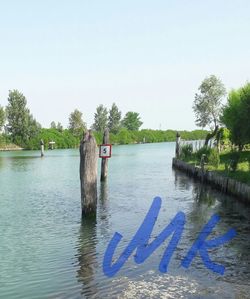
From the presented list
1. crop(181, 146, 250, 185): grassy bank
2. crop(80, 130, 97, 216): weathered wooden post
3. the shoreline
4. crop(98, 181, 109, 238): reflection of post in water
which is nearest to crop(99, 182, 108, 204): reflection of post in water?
crop(98, 181, 109, 238): reflection of post in water

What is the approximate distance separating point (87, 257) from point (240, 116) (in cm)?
1874

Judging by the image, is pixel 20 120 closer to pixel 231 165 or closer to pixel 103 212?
pixel 231 165

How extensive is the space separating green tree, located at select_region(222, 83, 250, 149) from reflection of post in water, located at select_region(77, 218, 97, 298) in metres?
12.5

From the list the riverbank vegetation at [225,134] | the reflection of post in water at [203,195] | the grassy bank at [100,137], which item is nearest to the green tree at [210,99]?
the riverbank vegetation at [225,134]

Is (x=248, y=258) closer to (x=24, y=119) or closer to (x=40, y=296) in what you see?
(x=40, y=296)

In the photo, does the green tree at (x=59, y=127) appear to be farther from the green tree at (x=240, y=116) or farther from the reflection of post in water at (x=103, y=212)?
the reflection of post in water at (x=103, y=212)

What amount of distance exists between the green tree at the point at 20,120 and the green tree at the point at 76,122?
22979mm

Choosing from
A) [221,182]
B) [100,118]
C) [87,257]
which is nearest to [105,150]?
[221,182]

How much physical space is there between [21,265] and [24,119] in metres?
103

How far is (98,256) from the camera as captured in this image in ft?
41.6

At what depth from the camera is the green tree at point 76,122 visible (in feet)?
453

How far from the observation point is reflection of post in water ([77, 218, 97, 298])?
33.5 ft

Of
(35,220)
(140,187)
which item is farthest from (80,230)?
(140,187)

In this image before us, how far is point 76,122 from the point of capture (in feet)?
462
